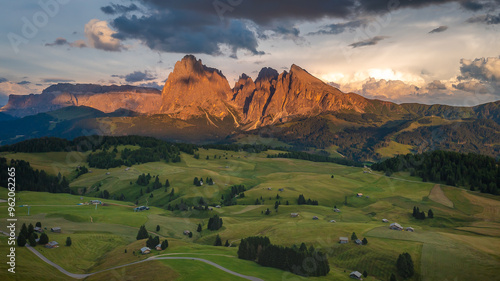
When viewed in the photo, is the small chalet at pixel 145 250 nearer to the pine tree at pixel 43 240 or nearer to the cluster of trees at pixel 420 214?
the pine tree at pixel 43 240

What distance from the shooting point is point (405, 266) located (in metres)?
99.4

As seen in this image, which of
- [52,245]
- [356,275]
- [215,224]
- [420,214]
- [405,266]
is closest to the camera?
[356,275]

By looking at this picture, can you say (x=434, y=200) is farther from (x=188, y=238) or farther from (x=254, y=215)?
(x=188, y=238)

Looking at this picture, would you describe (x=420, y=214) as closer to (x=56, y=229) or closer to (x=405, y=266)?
(x=405, y=266)

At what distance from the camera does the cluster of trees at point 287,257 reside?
9575cm

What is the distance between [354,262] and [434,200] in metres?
116

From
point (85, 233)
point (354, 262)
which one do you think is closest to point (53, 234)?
point (85, 233)

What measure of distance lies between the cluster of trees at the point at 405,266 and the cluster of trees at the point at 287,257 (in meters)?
22.8

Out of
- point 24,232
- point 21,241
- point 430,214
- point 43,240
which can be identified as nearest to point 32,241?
point 21,241

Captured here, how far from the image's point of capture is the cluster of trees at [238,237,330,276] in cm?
9575

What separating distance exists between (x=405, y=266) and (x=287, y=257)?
35.9m

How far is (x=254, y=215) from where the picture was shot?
187 meters

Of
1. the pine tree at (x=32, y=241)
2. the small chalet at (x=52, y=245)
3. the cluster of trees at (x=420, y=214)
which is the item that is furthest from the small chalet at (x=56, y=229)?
the cluster of trees at (x=420, y=214)

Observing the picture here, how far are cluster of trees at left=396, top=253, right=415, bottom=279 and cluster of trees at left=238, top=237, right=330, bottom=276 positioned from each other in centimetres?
2281
